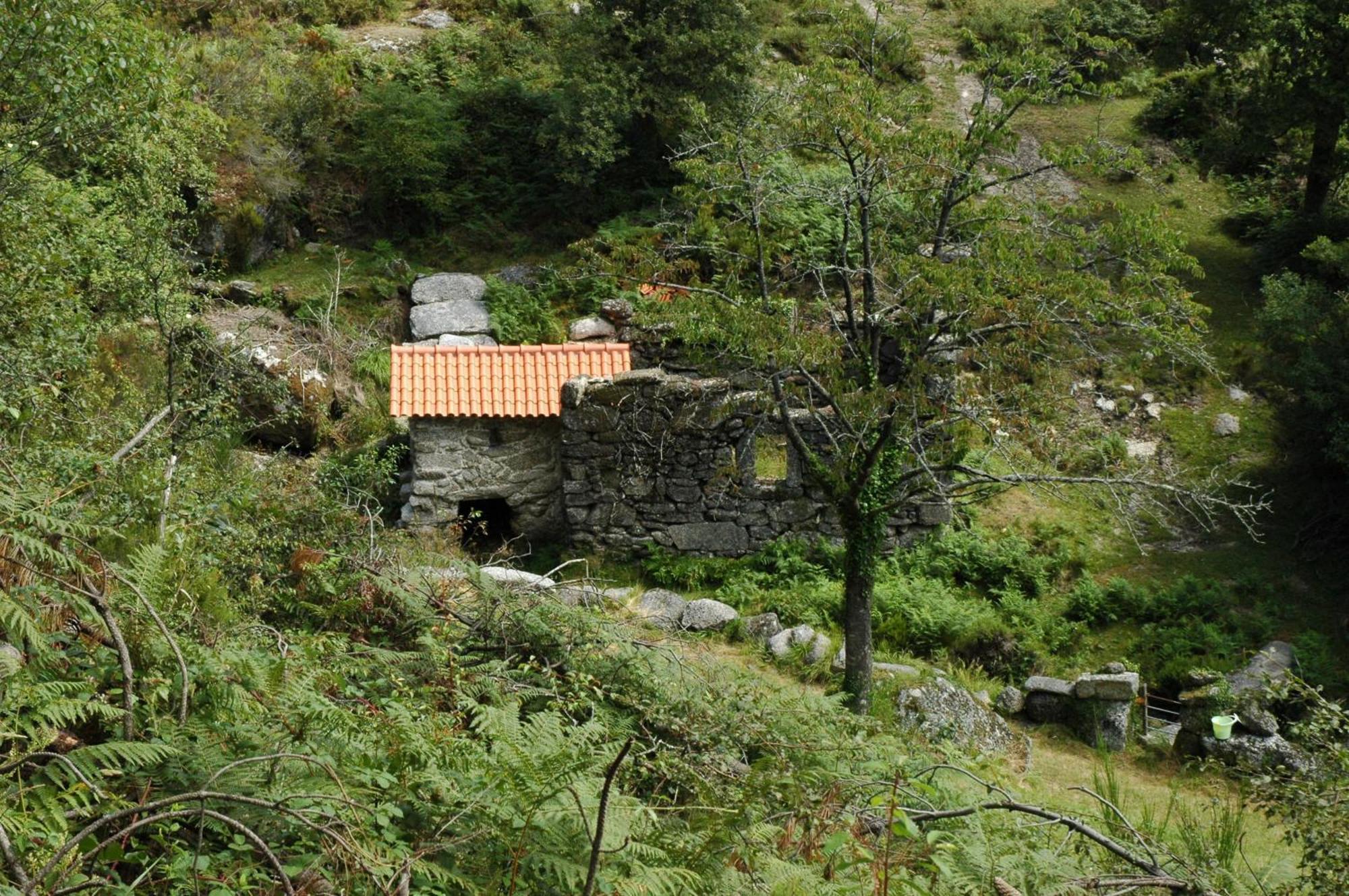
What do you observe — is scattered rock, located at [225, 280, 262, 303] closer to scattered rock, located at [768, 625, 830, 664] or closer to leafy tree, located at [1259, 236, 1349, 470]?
scattered rock, located at [768, 625, 830, 664]

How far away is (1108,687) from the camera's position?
35.6 ft

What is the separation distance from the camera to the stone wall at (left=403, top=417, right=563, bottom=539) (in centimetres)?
1389

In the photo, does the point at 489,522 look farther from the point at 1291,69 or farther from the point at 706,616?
the point at 1291,69

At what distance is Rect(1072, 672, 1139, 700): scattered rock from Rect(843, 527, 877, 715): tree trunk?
2.25 m

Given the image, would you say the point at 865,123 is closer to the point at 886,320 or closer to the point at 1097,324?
the point at 886,320

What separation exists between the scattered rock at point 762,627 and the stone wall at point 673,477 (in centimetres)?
181

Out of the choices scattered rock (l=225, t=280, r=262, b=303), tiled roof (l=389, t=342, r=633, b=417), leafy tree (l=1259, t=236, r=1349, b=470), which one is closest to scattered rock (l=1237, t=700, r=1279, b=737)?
leafy tree (l=1259, t=236, r=1349, b=470)

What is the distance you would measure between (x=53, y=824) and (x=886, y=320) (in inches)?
302

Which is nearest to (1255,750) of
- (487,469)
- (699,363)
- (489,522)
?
(699,363)

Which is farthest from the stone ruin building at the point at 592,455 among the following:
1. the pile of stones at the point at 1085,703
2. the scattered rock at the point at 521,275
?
the scattered rock at the point at 521,275

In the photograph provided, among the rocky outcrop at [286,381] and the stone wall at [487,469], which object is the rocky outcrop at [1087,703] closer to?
the stone wall at [487,469]

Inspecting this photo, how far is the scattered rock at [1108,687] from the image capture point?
35.4 ft

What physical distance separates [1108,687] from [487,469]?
281 inches

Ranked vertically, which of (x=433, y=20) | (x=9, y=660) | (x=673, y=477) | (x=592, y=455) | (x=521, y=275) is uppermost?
(x=433, y=20)
